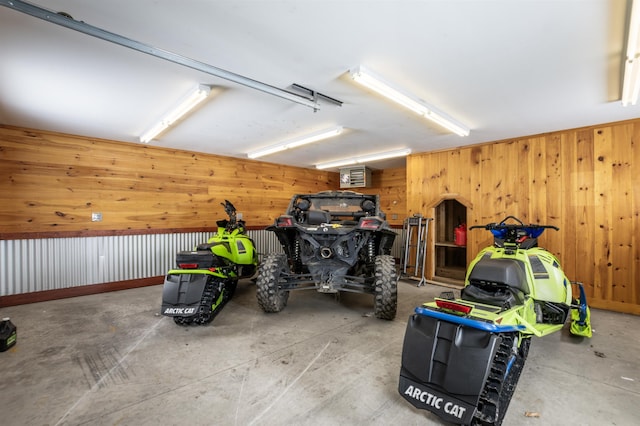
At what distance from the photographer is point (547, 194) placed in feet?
15.2

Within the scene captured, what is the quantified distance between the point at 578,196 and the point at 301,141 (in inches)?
177

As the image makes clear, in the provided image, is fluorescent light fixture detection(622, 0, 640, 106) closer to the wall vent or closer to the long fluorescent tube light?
the long fluorescent tube light

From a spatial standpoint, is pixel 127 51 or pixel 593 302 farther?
pixel 593 302

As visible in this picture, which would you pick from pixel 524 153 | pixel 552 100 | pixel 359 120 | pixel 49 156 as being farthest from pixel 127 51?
pixel 524 153

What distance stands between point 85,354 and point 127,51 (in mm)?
2860

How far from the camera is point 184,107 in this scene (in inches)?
140

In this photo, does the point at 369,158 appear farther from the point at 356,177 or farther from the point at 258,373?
the point at 258,373

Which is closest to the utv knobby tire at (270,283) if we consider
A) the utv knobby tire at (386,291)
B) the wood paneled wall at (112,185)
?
the utv knobby tire at (386,291)

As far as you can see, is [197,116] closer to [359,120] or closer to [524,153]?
[359,120]

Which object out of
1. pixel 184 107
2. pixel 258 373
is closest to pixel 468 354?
pixel 258 373

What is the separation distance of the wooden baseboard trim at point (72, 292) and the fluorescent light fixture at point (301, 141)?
323cm

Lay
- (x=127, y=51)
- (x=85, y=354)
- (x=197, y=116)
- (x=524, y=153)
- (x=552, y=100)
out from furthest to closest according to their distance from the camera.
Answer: (x=524, y=153)
(x=197, y=116)
(x=552, y=100)
(x=85, y=354)
(x=127, y=51)

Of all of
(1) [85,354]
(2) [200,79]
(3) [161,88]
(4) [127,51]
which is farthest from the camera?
(3) [161,88]

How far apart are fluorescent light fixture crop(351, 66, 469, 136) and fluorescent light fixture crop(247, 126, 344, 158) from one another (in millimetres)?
1356
